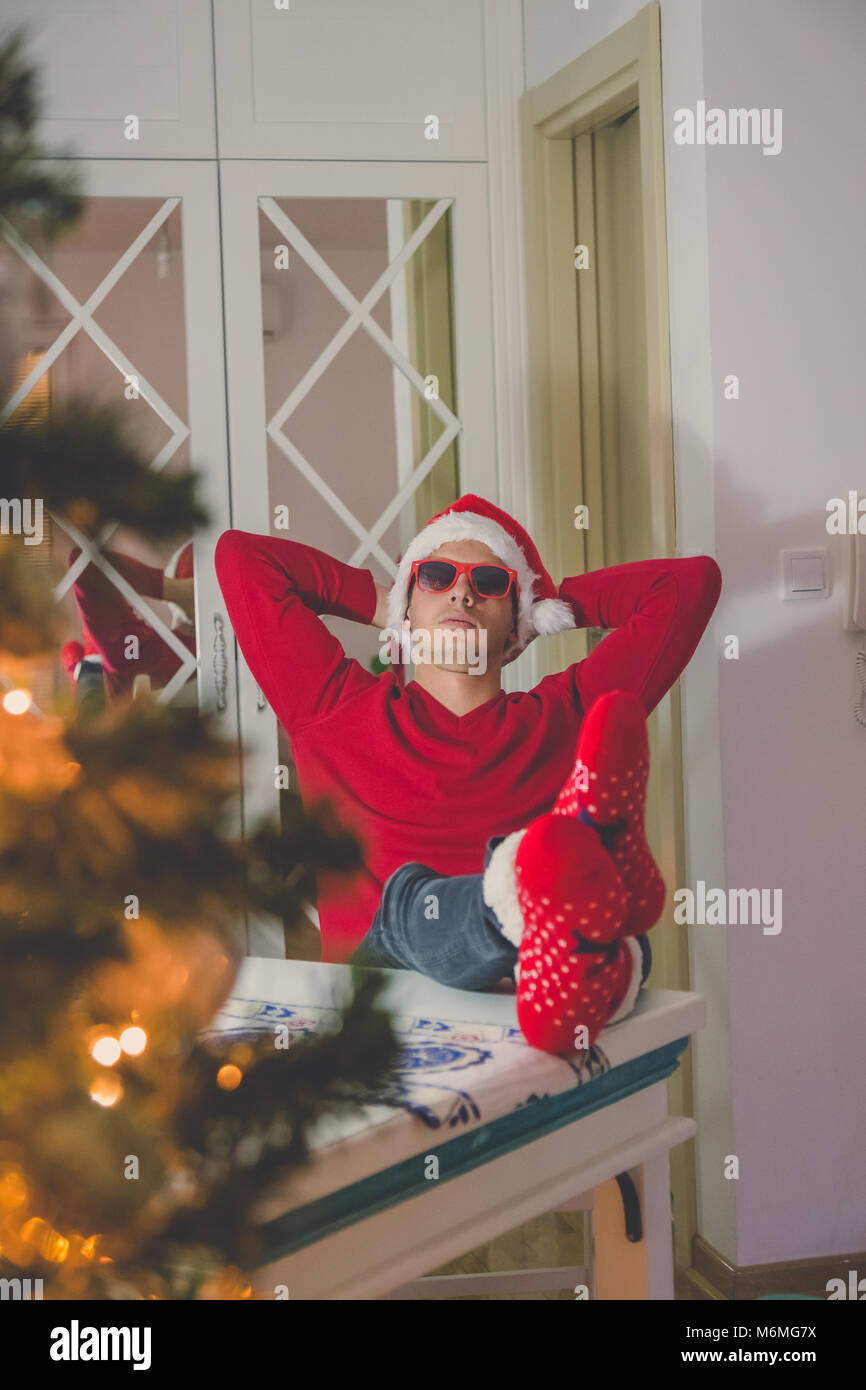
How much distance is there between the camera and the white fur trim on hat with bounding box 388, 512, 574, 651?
2.01 metres

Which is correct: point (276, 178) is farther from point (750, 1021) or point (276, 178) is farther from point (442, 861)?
point (750, 1021)

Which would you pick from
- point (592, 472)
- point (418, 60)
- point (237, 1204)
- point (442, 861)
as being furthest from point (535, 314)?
point (237, 1204)

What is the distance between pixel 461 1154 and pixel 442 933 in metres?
0.34

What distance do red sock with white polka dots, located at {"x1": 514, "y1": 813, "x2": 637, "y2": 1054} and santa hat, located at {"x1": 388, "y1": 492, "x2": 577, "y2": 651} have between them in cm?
93

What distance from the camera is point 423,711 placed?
1947mm

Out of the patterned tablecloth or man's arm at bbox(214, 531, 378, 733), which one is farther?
man's arm at bbox(214, 531, 378, 733)

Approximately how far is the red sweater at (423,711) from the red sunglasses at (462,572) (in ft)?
0.53

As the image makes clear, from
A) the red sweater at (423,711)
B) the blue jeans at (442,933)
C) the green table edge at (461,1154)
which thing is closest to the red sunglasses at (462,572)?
the red sweater at (423,711)

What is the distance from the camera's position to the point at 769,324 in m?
2.13

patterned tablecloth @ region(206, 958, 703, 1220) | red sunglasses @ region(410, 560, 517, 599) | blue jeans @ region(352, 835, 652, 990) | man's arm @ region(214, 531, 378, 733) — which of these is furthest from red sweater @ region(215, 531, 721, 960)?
patterned tablecloth @ region(206, 958, 703, 1220)

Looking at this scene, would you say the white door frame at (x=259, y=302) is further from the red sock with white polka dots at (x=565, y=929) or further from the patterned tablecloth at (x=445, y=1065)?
the red sock with white polka dots at (x=565, y=929)

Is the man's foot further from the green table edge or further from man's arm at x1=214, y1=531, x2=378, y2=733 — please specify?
man's arm at x1=214, y1=531, x2=378, y2=733

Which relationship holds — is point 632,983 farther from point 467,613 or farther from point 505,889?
point 467,613

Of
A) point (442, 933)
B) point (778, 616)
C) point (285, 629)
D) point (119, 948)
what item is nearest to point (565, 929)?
point (442, 933)
